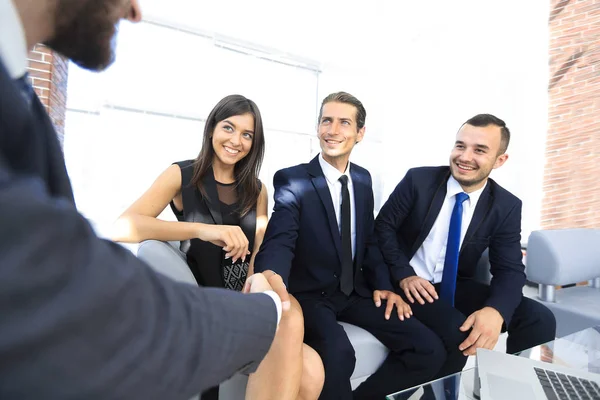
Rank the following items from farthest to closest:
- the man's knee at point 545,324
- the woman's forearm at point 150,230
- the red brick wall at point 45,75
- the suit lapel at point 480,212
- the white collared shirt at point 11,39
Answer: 1. the red brick wall at point 45,75
2. the suit lapel at point 480,212
3. the man's knee at point 545,324
4. the woman's forearm at point 150,230
5. the white collared shirt at point 11,39

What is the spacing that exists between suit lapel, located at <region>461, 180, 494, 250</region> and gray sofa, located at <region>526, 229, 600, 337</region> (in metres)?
0.58

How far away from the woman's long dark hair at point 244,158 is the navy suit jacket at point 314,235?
17 centimetres

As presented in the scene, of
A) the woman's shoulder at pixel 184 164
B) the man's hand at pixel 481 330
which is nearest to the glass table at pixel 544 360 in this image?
the man's hand at pixel 481 330

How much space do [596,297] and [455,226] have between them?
140 centimetres

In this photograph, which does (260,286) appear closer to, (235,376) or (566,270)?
(235,376)

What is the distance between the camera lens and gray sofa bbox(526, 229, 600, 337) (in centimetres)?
216

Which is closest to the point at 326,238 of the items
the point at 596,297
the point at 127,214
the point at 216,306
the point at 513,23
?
the point at 127,214

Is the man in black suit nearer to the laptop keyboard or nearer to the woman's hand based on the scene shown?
the laptop keyboard

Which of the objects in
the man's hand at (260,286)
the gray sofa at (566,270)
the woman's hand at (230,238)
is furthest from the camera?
the gray sofa at (566,270)

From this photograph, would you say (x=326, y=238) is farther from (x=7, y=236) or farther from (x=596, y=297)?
(x=596, y=297)

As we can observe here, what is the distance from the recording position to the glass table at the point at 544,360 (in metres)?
1.25

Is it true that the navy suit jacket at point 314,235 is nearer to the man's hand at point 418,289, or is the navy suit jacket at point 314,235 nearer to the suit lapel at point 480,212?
the man's hand at point 418,289

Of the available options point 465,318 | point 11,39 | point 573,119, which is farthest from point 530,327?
point 573,119

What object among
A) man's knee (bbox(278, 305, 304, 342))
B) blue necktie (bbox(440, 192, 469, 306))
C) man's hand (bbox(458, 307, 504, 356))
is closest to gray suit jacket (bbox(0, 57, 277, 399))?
man's knee (bbox(278, 305, 304, 342))
